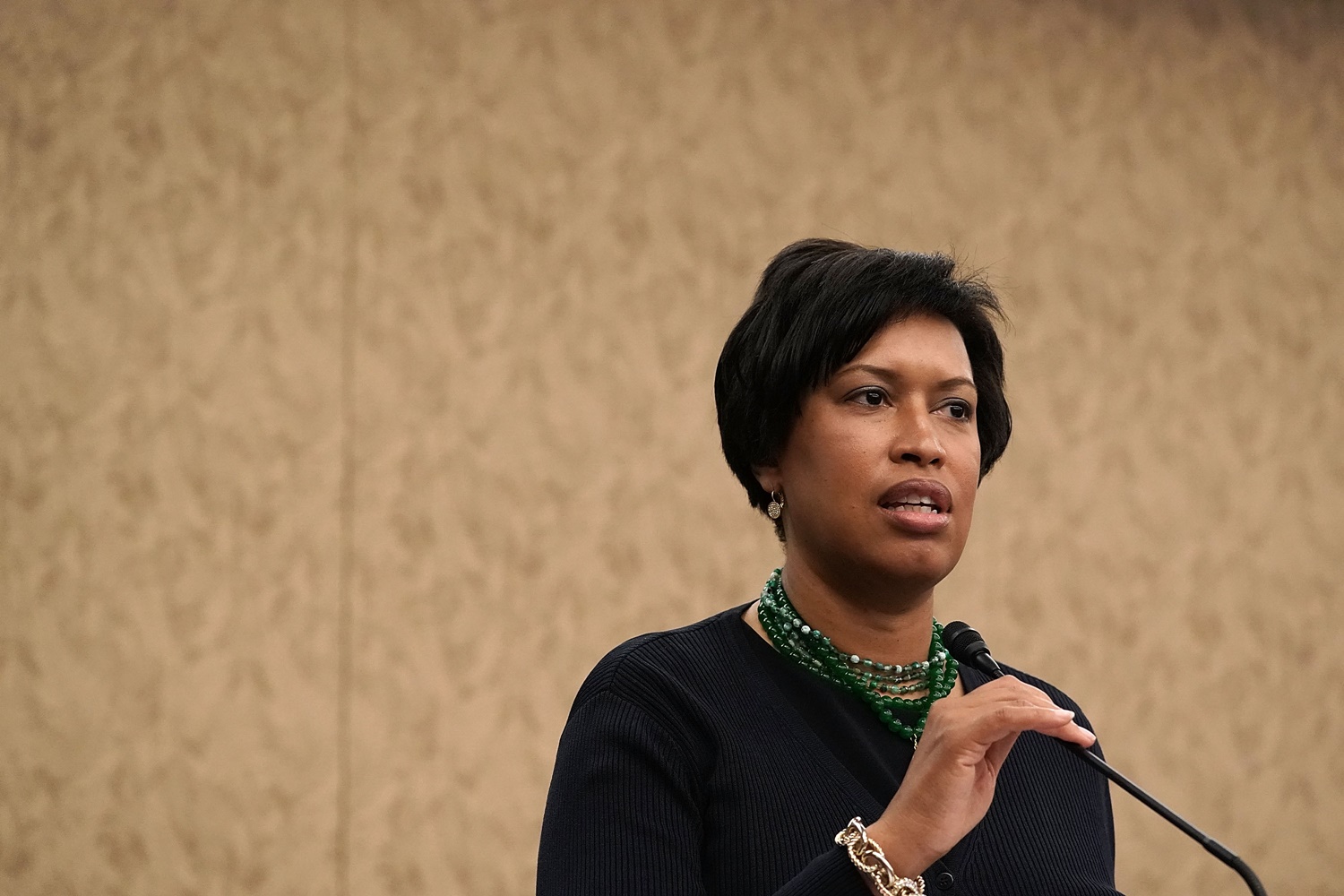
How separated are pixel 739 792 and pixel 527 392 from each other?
5.56ft

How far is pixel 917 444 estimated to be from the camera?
1575 millimetres

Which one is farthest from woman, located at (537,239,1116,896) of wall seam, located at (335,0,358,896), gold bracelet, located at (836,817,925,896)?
wall seam, located at (335,0,358,896)

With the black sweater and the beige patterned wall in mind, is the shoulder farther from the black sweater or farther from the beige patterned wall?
the beige patterned wall

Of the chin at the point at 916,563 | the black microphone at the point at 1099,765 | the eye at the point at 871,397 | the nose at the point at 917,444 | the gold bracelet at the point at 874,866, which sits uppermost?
the eye at the point at 871,397

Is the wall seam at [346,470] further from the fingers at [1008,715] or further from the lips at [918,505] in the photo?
the fingers at [1008,715]

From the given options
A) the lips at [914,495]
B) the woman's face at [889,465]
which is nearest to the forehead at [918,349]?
the woman's face at [889,465]

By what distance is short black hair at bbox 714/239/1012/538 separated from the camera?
5.37ft

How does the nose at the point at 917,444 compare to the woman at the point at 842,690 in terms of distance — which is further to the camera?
the nose at the point at 917,444

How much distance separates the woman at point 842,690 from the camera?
4.40 feet

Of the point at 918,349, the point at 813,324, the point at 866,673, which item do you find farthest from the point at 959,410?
the point at 866,673

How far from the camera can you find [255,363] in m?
2.86

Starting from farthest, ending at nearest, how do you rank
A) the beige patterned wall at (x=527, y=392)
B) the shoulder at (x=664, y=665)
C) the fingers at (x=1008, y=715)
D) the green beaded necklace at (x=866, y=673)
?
the beige patterned wall at (x=527, y=392)
the green beaded necklace at (x=866, y=673)
the shoulder at (x=664, y=665)
the fingers at (x=1008, y=715)

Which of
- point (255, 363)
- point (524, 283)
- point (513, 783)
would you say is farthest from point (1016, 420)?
point (255, 363)

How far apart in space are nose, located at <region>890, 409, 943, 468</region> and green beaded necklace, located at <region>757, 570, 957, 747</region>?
22cm
